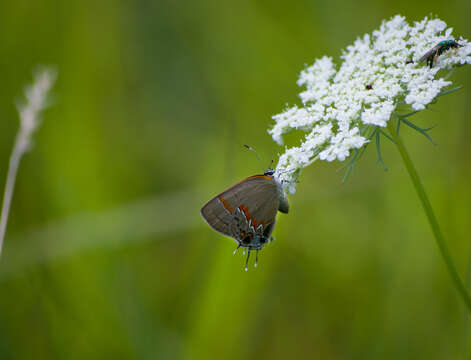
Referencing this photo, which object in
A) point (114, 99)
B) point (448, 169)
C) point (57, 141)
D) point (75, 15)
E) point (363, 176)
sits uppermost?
point (75, 15)

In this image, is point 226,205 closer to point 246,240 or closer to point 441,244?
point 246,240

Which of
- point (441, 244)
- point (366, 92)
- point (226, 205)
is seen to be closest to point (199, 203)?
point (226, 205)

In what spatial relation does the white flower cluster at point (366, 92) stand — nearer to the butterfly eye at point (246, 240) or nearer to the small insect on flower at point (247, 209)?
the small insect on flower at point (247, 209)

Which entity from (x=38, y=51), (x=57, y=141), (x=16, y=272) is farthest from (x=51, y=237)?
(x=38, y=51)

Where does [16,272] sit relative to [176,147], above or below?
below

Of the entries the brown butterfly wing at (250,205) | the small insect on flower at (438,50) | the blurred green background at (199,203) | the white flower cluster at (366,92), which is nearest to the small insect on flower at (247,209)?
the brown butterfly wing at (250,205)

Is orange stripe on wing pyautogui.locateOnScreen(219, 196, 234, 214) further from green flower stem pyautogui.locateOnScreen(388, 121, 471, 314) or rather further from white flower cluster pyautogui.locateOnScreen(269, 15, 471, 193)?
green flower stem pyautogui.locateOnScreen(388, 121, 471, 314)

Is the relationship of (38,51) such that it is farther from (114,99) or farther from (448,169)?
(448,169)

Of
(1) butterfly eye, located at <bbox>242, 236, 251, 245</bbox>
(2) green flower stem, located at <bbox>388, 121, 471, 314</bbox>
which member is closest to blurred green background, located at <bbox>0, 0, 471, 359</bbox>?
(2) green flower stem, located at <bbox>388, 121, 471, 314</bbox>
